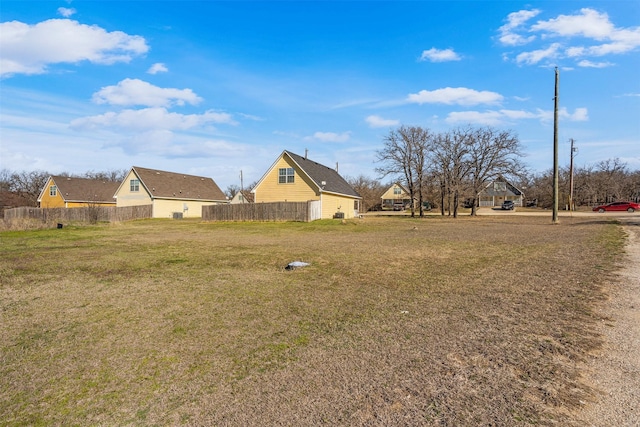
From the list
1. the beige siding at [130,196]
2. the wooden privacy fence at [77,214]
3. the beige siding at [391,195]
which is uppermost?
the beige siding at [391,195]

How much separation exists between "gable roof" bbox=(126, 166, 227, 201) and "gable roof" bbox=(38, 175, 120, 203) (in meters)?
10.4

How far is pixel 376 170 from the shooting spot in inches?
1795

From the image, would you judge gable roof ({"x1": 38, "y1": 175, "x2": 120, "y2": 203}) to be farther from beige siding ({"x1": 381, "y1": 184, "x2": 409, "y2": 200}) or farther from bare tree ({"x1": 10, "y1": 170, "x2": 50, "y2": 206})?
beige siding ({"x1": 381, "y1": 184, "x2": 409, "y2": 200})

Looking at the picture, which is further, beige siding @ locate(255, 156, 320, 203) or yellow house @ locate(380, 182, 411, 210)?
yellow house @ locate(380, 182, 411, 210)

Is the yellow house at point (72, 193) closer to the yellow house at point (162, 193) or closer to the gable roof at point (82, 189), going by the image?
the gable roof at point (82, 189)

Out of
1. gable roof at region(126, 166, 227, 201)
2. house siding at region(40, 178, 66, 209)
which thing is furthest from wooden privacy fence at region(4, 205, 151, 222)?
house siding at region(40, 178, 66, 209)

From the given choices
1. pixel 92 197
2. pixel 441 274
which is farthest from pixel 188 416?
pixel 92 197

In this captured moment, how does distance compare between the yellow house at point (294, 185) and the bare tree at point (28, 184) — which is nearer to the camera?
the yellow house at point (294, 185)

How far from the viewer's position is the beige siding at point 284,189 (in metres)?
31.5

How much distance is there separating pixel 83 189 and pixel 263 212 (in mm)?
32699

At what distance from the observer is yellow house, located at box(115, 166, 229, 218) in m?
40.2

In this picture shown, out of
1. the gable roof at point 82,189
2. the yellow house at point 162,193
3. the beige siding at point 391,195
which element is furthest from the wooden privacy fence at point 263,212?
the beige siding at point 391,195

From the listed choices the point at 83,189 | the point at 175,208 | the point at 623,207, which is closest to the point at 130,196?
the point at 175,208

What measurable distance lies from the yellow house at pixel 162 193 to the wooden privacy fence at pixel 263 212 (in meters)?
6.97
